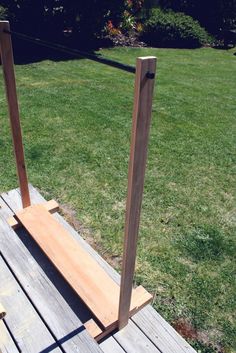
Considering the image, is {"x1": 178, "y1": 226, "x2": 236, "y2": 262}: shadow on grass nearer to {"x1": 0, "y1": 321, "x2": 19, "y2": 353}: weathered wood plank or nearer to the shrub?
{"x1": 0, "y1": 321, "x2": 19, "y2": 353}: weathered wood plank

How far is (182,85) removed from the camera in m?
9.49

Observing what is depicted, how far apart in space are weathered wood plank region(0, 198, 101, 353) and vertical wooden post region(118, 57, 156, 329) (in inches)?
18.3

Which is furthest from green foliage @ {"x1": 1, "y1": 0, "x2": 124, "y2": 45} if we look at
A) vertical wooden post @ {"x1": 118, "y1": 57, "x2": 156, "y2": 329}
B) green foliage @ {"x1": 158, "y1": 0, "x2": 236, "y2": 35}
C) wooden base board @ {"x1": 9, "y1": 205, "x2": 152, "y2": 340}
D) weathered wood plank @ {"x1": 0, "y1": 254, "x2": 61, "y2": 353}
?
vertical wooden post @ {"x1": 118, "y1": 57, "x2": 156, "y2": 329}

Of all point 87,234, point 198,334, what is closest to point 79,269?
point 87,234

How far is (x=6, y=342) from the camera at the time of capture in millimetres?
2648

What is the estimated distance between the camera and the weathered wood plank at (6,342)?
8.50ft

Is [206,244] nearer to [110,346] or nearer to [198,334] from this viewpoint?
[198,334]

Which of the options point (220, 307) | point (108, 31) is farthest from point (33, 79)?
point (220, 307)

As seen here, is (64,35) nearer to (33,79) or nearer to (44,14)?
(44,14)

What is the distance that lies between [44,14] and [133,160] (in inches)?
504

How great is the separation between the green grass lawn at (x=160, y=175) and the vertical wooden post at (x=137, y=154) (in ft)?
3.13

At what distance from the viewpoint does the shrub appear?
49.8ft

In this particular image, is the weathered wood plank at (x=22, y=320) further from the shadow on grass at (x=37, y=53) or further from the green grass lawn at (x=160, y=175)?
the shadow on grass at (x=37, y=53)

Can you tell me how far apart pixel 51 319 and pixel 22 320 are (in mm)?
248
